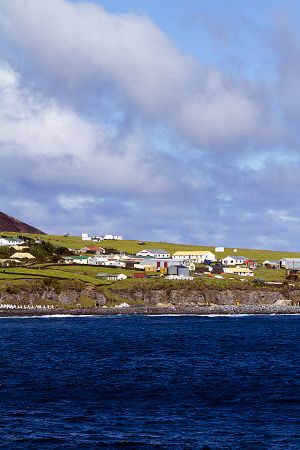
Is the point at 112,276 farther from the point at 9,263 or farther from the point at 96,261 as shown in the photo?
the point at 9,263

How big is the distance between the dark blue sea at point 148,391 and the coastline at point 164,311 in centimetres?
4062

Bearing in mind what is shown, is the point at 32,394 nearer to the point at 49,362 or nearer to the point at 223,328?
the point at 49,362

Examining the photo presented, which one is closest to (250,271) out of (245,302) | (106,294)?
(245,302)

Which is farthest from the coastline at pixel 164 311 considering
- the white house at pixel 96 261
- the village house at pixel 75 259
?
the village house at pixel 75 259

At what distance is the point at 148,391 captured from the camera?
1973 inches

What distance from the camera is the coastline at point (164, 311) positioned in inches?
5344

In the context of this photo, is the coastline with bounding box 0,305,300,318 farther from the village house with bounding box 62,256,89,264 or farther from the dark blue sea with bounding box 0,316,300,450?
the village house with bounding box 62,256,89,264

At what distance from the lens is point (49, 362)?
6562 centimetres

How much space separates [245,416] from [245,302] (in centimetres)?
12067

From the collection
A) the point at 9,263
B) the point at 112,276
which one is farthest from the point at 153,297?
the point at 9,263

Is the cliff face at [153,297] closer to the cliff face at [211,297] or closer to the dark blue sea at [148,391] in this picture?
the cliff face at [211,297]

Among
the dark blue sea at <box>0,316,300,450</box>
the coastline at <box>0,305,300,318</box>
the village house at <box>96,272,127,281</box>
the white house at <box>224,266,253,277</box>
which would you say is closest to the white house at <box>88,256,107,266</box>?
the village house at <box>96,272,127,281</box>

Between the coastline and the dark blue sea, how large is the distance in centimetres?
4062

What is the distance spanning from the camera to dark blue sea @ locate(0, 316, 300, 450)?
121 feet
